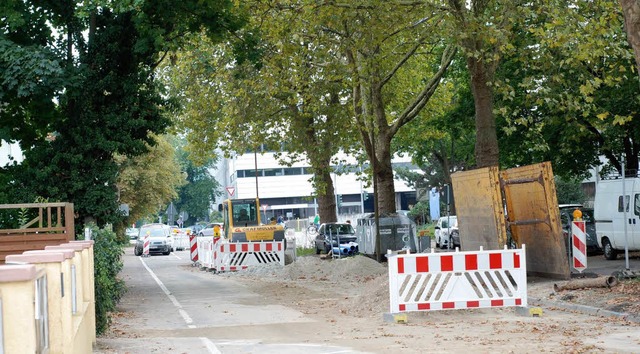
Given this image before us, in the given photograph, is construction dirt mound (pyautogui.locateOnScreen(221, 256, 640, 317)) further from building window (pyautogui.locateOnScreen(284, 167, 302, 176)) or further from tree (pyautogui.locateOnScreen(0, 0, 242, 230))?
building window (pyautogui.locateOnScreen(284, 167, 302, 176))

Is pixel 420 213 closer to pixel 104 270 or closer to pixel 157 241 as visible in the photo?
pixel 157 241

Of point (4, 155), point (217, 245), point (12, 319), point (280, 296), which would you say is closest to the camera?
point (12, 319)

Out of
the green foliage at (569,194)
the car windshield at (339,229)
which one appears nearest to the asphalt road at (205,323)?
the car windshield at (339,229)

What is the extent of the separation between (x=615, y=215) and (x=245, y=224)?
53.8 ft

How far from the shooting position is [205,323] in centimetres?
1777

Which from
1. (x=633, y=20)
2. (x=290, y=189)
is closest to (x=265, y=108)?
(x=633, y=20)

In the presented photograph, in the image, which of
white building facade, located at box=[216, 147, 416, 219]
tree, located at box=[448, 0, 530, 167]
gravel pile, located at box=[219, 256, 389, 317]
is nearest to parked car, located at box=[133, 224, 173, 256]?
gravel pile, located at box=[219, 256, 389, 317]

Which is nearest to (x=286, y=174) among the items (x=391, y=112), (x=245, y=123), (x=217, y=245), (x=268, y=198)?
(x=268, y=198)

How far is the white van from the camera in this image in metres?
30.1

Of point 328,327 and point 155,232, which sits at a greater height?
point 155,232

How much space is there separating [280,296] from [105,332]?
352 inches

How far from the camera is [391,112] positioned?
→ 177 ft

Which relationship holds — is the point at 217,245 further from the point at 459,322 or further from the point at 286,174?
the point at 286,174

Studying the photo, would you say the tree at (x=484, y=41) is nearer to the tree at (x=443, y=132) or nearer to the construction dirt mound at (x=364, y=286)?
the construction dirt mound at (x=364, y=286)
